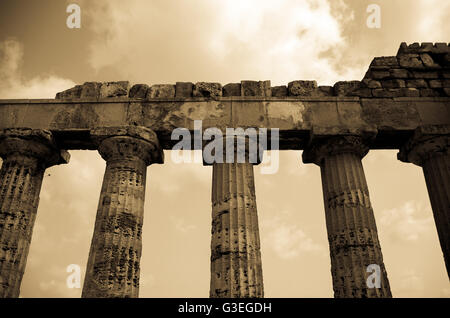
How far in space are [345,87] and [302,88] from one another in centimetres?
155

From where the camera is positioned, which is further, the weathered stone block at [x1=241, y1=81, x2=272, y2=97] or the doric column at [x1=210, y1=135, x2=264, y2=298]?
the weathered stone block at [x1=241, y1=81, x2=272, y2=97]

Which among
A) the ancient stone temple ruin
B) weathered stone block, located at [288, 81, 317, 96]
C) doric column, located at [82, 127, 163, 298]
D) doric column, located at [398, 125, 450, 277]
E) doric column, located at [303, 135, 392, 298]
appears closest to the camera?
doric column, located at [82, 127, 163, 298]

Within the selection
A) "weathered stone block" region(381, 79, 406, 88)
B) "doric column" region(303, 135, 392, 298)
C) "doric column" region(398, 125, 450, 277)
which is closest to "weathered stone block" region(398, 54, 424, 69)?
"weathered stone block" region(381, 79, 406, 88)

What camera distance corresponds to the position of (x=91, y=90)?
1412cm

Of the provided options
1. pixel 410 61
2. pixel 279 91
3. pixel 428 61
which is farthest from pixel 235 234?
pixel 428 61

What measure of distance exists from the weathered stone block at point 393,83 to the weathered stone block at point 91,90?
10235 millimetres

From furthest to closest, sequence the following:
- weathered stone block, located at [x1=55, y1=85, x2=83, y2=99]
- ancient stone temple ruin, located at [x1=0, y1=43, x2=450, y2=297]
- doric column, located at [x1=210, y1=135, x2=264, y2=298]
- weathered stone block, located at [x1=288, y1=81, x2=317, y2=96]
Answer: weathered stone block, located at [x1=55, y1=85, x2=83, y2=99] < weathered stone block, located at [x1=288, y1=81, x2=317, y2=96] < ancient stone temple ruin, located at [x1=0, y1=43, x2=450, y2=297] < doric column, located at [x1=210, y1=135, x2=264, y2=298]

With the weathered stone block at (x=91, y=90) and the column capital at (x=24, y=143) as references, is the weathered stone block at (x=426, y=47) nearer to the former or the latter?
the weathered stone block at (x=91, y=90)

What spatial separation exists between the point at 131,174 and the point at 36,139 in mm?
3500

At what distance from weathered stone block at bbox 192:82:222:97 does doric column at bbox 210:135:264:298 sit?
2.35 metres

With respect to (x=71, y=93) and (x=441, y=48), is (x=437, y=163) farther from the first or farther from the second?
(x=71, y=93)

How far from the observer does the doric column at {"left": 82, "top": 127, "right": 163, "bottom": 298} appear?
34.5ft

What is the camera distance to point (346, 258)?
11.1m

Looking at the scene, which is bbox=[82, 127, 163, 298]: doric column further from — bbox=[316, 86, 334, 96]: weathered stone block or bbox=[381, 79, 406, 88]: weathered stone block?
bbox=[381, 79, 406, 88]: weathered stone block
